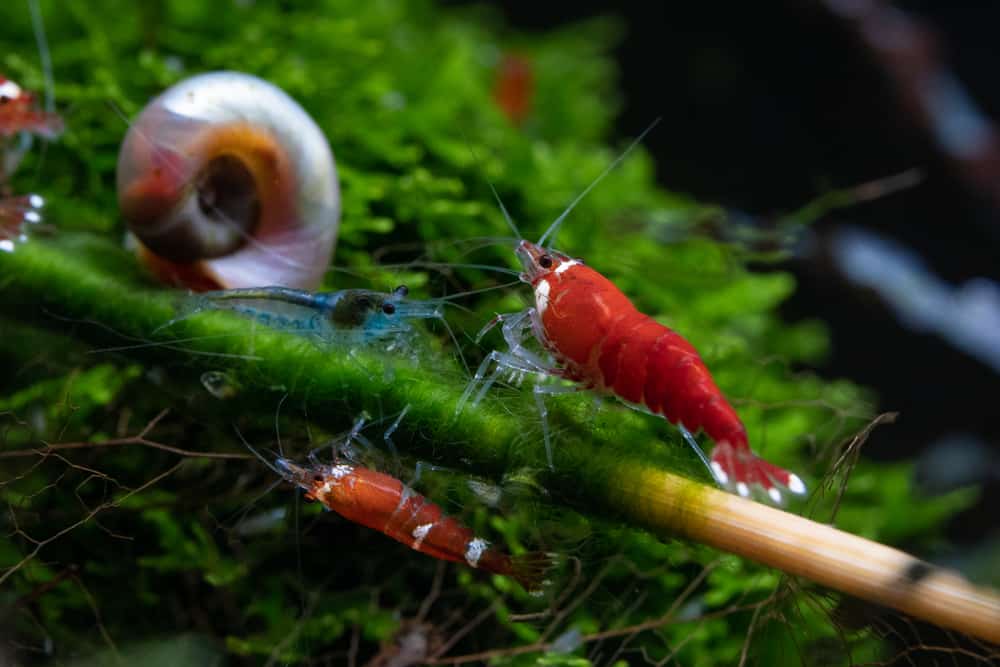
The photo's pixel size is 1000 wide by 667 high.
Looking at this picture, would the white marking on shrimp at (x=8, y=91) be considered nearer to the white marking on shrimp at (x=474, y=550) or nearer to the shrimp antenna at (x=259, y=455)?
the shrimp antenna at (x=259, y=455)

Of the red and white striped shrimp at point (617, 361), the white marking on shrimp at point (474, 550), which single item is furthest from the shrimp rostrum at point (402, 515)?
the red and white striped shrimp at point (617, 361)

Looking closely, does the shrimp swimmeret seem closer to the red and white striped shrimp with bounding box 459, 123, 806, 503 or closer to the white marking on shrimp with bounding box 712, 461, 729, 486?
the red and white striped shrimp with bounding box 459, 123, 806, 503

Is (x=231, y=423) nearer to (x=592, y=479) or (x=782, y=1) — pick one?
(x=592, y=479)

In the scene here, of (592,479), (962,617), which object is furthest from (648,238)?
(962,617)

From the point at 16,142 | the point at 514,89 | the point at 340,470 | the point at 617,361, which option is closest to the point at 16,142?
the point at 16,142

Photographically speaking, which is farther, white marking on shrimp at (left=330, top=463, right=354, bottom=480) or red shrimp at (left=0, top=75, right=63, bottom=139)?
red shrimp at (left=0, top=75, right=63, bottom=139)

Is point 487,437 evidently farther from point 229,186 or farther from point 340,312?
point 229,186

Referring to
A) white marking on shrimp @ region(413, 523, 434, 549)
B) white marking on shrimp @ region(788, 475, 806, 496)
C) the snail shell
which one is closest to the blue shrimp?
the snail shell
